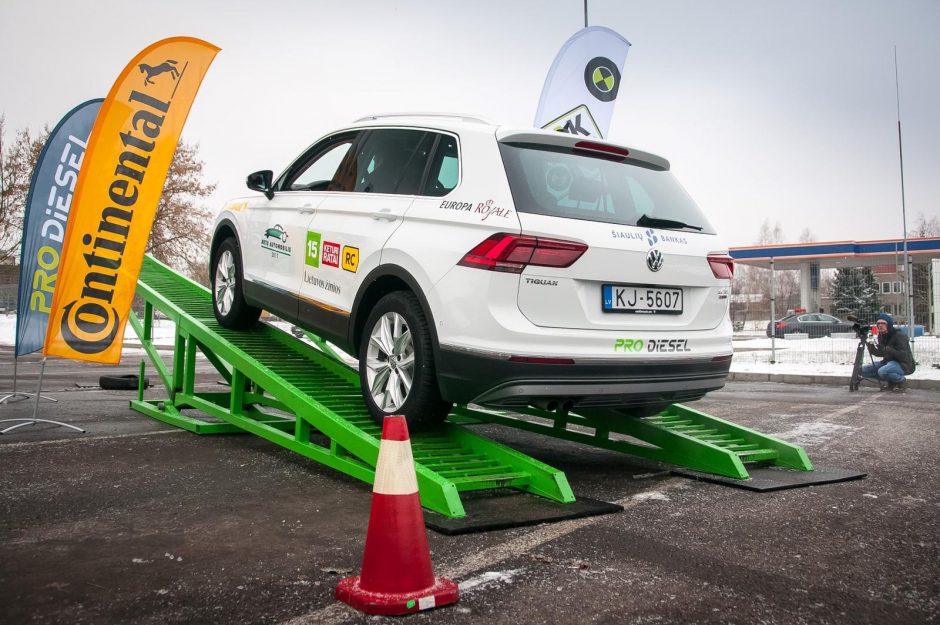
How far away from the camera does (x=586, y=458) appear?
20.7ft

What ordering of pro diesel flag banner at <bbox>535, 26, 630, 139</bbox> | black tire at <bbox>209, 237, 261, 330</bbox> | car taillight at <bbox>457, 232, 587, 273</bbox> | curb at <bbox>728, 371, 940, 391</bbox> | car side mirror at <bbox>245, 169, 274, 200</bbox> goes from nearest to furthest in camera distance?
car taillight at <bbox>457, 232, 587, 273</bbox> → car side mirror at <bbox>245, 169, 274, 200</bbox> → black tire at <bbox>209, 237, 261, 330</bbox> → pro diesel flag banner at <bbox>535, 26, 630, 139</bbox> → curb at <bbox>728, 371, 940, 391</bbox>

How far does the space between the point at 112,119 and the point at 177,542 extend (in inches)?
188

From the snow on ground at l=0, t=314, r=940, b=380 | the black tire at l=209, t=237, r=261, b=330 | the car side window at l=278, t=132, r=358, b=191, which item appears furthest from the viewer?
the snow on ground at l=0, t=314, r=940, b=380

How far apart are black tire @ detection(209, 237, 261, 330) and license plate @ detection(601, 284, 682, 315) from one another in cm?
362

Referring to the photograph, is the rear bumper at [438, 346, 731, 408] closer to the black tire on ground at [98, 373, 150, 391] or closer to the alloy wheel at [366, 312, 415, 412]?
the alloy wheel at [366, 312, 415, 412]

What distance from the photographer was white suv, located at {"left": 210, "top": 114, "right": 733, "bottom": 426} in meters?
4.29

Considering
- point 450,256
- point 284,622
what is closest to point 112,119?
point 450,256

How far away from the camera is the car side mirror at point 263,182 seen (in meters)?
6.62

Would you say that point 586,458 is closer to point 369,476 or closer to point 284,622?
point 369,476

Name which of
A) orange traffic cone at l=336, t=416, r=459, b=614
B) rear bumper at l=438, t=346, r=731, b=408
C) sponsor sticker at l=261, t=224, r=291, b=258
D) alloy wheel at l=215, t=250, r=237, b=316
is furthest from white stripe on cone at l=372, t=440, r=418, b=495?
alloy wheel at l=215, t=250, r=237, b=316

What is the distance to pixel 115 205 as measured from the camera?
23.2 feet

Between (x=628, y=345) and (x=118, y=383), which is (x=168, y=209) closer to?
(x=118, y=383)

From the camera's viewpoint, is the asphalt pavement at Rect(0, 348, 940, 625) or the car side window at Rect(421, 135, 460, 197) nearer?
the asphalt pavement at Rect(0, 348, 940, 625)

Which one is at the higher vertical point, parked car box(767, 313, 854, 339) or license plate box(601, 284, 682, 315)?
license plate box(601, 284, 682, 315)
